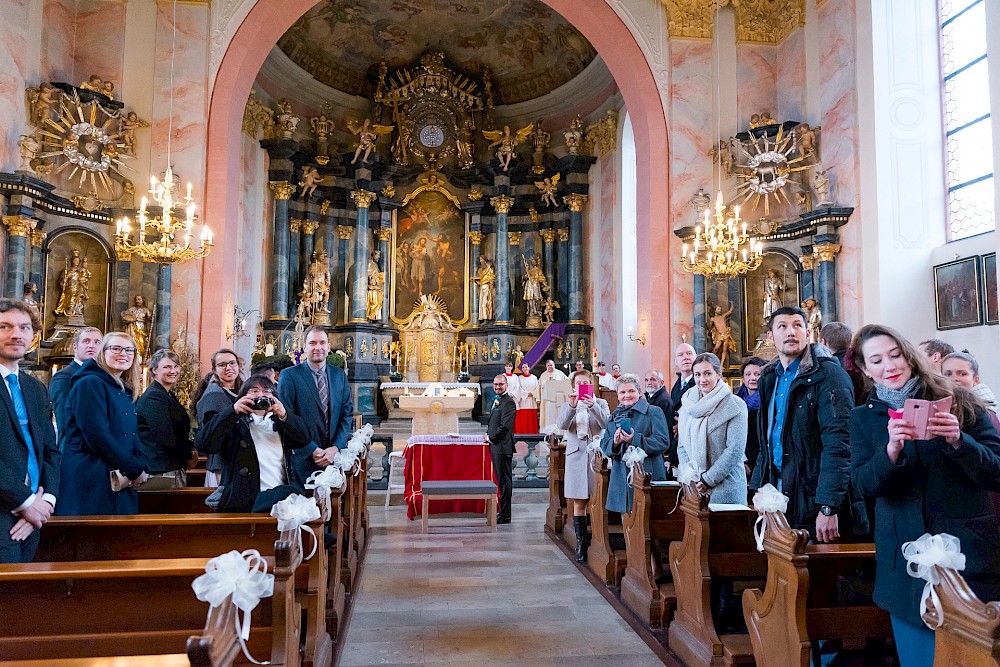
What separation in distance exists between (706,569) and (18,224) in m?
9.83

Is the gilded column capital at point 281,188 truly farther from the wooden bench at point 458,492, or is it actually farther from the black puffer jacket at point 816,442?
the black puffer jacket at point 816,442

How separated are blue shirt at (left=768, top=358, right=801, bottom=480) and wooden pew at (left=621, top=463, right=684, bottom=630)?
1.23 metres

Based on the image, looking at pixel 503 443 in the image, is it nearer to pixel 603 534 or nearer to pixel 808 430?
pixel 603 534

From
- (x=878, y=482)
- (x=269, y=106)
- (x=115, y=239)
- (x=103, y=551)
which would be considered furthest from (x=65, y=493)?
(x=269, y=106)

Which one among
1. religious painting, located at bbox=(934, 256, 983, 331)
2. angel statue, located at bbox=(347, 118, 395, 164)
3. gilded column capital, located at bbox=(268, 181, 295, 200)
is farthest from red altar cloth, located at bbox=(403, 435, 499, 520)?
angel statue, located at bbox=(347, 118, 395, 164)

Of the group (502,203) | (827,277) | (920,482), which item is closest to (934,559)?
(920,482)

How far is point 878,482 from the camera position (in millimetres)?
2393

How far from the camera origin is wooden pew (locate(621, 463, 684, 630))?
4.68 meters

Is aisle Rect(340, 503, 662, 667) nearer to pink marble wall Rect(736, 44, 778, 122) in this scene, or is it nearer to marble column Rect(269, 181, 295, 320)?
pink marble wall Rect(736, 44, 778, 122)

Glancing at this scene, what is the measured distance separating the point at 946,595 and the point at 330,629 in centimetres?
354

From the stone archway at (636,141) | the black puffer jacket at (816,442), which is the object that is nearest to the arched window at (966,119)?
the stone archway at (636,141)

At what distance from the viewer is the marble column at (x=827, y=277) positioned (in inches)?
411

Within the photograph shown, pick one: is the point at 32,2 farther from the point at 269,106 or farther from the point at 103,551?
the point at 103,551

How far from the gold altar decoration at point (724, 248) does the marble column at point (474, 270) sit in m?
8.35
